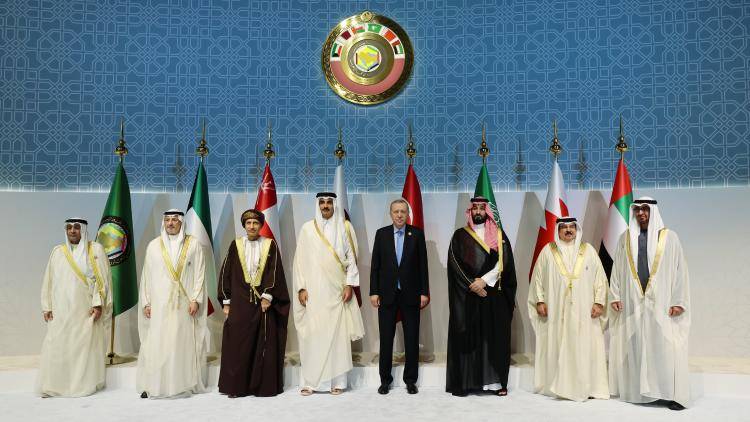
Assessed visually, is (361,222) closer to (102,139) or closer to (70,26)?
(102,139)

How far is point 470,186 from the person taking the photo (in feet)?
20.9

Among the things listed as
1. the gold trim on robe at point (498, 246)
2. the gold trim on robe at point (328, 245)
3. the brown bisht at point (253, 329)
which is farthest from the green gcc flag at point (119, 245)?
the gold trim on robe at point (498, 246)

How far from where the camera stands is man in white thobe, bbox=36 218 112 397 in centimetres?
479

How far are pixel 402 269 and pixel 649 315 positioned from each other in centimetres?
185

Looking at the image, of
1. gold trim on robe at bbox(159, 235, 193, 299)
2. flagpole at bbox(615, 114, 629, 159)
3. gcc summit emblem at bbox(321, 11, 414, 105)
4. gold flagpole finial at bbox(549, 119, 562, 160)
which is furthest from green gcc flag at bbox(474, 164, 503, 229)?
gold trim on robe at bbox(159, 235, 193, 299)

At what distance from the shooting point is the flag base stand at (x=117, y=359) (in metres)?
5.33

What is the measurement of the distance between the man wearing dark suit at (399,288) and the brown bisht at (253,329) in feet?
2.55

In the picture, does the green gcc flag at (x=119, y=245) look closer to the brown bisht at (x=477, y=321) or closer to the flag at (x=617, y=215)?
the brown bisht at (x=477, y=321)

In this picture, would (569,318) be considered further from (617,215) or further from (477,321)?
(617,215)

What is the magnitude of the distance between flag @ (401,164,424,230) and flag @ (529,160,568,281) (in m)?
1.07

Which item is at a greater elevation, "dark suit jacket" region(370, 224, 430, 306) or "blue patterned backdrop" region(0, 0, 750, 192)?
"blue patterned backdrop" region(0, 0, 750, 192)

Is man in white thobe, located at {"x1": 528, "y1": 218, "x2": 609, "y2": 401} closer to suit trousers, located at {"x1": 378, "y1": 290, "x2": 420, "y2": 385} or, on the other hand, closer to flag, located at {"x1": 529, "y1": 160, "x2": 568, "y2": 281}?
flag, located at {"x1": 529, "y1": 160, "x2": 568, "y2": 281}

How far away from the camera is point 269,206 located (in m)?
5.81

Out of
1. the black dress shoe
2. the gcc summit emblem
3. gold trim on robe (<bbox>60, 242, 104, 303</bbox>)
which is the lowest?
the black dress shoe
